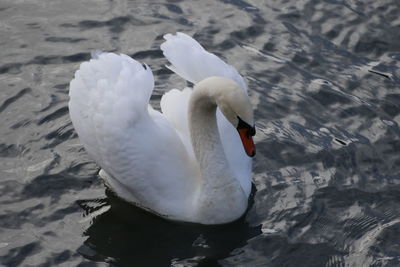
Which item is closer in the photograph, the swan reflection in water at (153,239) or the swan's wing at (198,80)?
the swan reflection in water at (153,239)

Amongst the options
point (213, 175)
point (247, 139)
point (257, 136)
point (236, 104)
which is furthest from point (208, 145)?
point (257, 136)

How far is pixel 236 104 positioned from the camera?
23.9 feet

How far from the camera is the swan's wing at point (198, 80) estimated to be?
27.7 feet

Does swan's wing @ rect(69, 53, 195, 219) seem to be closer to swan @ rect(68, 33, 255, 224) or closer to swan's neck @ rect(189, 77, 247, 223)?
swan @ rect(68, 33, 255, 224)

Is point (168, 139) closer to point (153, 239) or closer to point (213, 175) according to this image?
point (213, 175)

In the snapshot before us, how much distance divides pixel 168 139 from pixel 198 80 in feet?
2.39

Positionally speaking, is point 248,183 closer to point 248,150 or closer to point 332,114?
point 248,150

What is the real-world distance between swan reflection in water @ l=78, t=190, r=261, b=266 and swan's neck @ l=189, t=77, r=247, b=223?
19 centimetres

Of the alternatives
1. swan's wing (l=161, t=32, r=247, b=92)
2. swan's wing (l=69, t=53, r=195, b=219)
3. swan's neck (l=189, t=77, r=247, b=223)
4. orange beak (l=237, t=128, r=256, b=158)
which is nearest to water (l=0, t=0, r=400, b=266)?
swan's neck (l=189, t=77, r=247, b=223)

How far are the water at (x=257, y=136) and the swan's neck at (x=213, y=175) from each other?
8.2 inches

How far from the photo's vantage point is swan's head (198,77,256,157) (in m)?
7.27

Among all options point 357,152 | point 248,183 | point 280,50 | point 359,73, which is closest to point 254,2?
point 280,50

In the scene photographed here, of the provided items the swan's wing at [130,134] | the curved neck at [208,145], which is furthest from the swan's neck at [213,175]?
the swan's wing at [130,134]

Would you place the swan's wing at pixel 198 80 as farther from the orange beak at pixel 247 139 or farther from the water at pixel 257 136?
the orange beak at pixel 247 139
